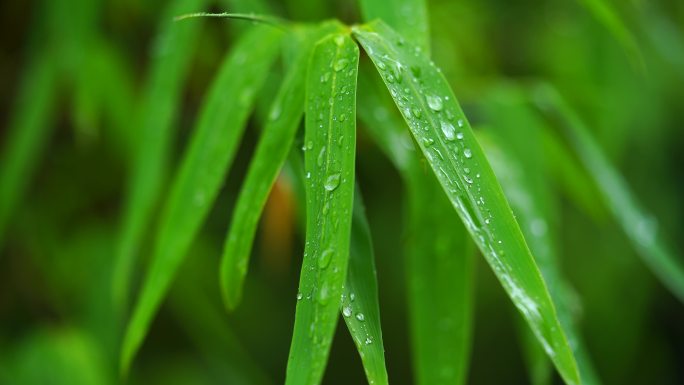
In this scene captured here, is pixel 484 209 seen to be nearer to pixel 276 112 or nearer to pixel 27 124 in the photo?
pixel 276 112

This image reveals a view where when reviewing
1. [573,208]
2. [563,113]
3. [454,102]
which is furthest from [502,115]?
[573,208]

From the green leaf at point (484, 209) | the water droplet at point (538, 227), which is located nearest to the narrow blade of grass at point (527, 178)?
the water droplet at point (538, 227)

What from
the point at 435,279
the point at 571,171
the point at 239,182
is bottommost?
the point at 239,182

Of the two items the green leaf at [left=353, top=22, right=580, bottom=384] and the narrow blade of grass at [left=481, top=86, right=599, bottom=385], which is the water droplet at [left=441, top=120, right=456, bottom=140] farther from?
the narrow blade of grass at [left=481, top=86, right=599, bottom=385]

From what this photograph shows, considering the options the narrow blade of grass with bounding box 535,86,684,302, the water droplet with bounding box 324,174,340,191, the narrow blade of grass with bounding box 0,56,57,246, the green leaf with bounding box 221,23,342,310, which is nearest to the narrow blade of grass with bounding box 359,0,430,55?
the green leaf with bounding box 221,23,342,310

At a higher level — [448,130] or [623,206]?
[448,130]

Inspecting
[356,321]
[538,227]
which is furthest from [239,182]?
[356,321]
